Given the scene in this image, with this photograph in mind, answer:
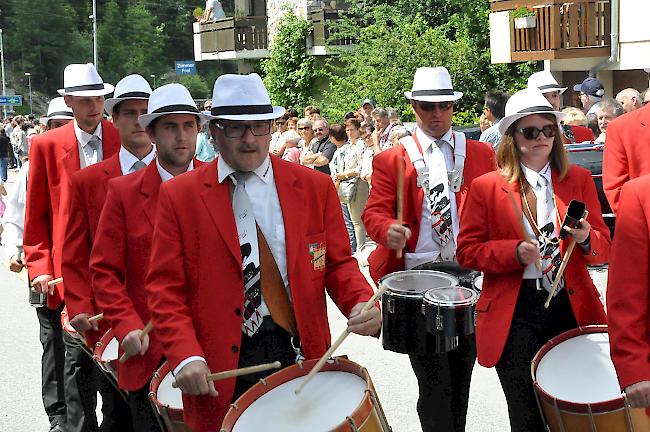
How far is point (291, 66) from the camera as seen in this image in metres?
34.0

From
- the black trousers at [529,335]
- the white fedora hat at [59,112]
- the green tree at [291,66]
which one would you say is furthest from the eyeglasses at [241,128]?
the green tree at [291,66]

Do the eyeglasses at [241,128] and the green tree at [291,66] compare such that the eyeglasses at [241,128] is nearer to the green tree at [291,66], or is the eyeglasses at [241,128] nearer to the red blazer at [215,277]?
the red blazer at [215,277]

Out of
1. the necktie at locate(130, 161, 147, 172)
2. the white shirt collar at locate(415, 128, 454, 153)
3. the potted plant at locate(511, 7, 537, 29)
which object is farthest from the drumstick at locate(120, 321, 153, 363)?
the potted plant at locate(511, 7, 537, 29)

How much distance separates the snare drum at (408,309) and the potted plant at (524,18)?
18.1 metres

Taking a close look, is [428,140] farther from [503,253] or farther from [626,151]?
[503,253]

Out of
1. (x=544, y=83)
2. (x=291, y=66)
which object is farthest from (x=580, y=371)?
(x=291, y=66)

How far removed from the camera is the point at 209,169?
4.21 meters

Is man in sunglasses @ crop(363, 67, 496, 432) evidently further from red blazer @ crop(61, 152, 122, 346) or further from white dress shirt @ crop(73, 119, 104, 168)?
white dress shirt @ crop(73, 119, 104, 168)

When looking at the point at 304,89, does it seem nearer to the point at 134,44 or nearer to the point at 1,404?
the point at 1,404

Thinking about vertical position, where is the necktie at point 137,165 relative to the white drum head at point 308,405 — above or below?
above

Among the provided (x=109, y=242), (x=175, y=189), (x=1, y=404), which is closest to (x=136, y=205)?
(x=109, y=242)

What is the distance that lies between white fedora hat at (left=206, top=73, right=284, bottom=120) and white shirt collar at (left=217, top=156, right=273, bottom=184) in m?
0.19

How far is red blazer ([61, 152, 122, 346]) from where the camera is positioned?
5.41 metres

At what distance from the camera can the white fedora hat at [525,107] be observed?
4952 mm
